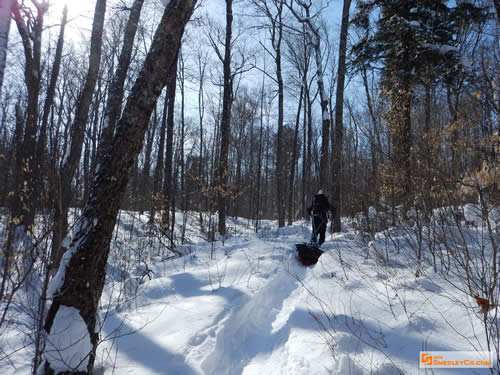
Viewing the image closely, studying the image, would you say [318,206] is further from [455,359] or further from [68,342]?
[68,342]

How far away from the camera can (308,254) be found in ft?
17.3

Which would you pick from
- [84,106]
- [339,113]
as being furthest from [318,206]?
[84,106]

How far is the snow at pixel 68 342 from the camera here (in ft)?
5.63

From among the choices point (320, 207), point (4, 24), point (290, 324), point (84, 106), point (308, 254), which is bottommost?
point (290, 324)

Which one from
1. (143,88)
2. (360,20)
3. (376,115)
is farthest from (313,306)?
(360,20)

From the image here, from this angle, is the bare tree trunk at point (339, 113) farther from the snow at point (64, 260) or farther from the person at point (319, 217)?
the snow at point (64, 260)

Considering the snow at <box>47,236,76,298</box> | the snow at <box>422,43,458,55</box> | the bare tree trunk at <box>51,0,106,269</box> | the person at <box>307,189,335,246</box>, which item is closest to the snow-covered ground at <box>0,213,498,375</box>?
the snow at <box>47,236,76,298</box>

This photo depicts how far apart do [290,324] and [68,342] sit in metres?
2.11

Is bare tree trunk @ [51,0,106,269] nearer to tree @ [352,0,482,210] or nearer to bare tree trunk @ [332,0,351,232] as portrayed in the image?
bare tree trunk @ [332,0,351,232]

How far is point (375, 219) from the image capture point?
565 cm

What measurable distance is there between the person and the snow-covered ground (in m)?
2.30

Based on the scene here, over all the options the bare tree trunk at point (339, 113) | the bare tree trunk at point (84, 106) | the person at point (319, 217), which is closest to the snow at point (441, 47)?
the bare tree trunk at point (339, 113)

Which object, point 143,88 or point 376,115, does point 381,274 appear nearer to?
point 376,115

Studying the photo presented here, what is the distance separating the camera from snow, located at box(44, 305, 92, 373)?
172 centimetres
